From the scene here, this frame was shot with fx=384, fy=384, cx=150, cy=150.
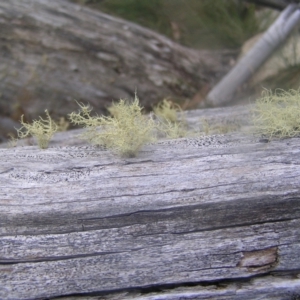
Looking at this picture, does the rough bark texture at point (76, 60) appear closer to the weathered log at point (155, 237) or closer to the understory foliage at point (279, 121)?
the understory foliage at point (279, 121)

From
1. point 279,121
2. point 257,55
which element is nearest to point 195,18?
point 279,121

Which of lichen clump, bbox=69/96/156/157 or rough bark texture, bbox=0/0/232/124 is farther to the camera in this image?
rough bark texture, bbox=0/0/232/124

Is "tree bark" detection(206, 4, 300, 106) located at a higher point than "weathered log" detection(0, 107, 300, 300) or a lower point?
higher

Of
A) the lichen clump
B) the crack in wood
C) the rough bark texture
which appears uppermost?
the rough bark texture

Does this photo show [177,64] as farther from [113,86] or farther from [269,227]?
[269,227]

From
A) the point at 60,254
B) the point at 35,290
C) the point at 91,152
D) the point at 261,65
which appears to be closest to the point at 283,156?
the point at 91,152

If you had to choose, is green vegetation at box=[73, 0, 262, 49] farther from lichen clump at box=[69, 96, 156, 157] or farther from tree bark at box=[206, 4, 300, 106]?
lichen clump at box=[69, 96, 156, 157]

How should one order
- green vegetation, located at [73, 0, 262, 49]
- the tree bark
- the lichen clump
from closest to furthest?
1. the lichen clump
2. green vegetation, located at [73, 0, 262, 49]
3. the tree bark

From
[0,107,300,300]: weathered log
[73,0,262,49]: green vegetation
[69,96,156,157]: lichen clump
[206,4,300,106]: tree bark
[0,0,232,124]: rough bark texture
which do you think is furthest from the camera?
→ [0,0,232,124]: rough bark texture

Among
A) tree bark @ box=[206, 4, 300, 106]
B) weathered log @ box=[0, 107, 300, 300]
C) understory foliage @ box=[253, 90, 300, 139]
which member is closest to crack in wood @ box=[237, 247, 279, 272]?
weathered log @ box=[0, 107, 300, 300]
